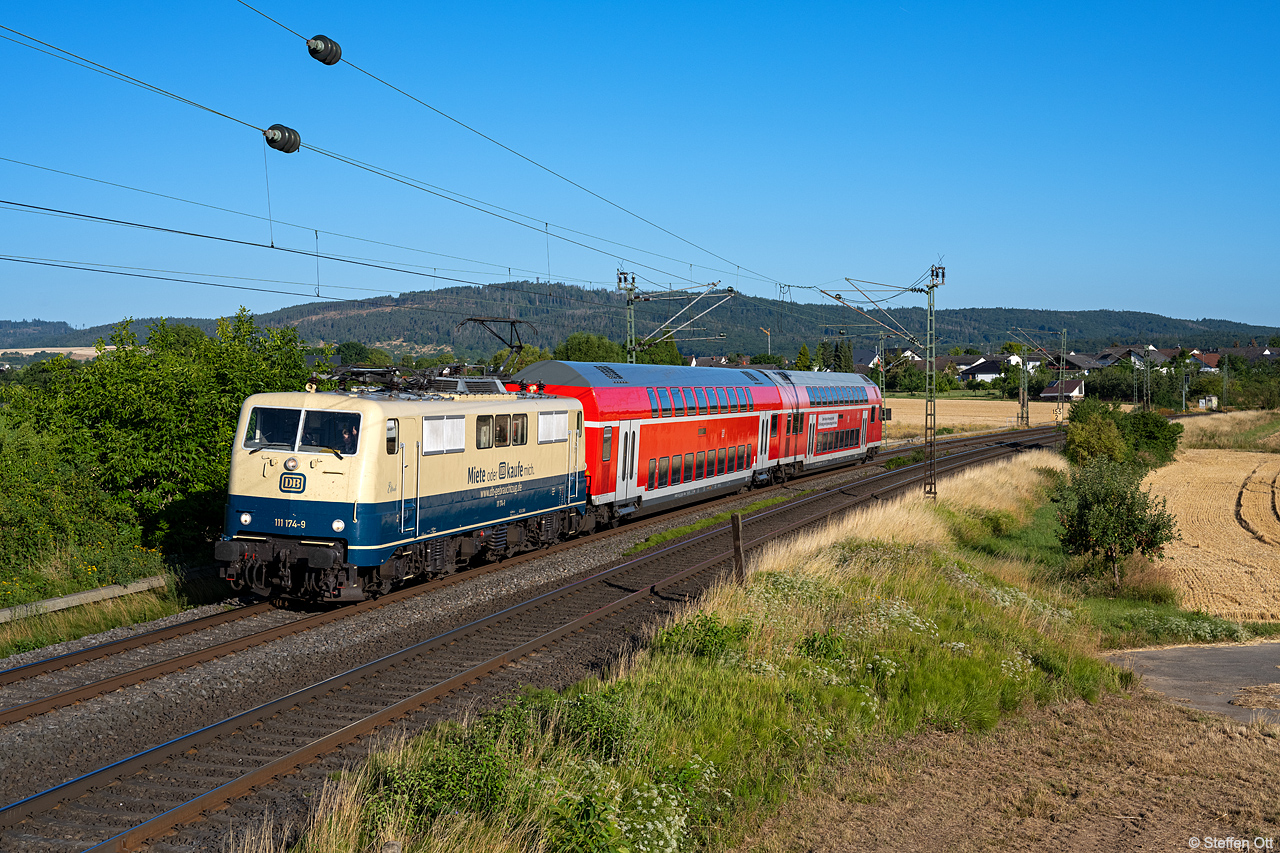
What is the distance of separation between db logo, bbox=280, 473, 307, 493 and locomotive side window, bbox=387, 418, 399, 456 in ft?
4.63

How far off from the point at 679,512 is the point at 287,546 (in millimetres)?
16036

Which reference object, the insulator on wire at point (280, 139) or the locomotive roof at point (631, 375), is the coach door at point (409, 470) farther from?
the locomotive roof at point (631, 375)

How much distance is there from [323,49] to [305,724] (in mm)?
9189

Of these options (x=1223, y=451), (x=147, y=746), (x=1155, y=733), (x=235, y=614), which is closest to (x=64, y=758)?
(x=147, y=746)

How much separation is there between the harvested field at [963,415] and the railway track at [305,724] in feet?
205

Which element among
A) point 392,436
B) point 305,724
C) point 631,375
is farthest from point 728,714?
point 631,375

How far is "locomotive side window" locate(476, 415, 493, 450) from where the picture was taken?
1781 cm

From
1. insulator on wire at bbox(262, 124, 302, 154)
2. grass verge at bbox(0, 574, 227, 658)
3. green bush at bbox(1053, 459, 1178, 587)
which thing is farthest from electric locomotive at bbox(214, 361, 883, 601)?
green bush at bbox(1053, 459, 1178, 587)

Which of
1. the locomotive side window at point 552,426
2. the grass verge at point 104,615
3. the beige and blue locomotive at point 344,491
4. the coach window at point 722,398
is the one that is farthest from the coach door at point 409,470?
the coach window at point 722,398

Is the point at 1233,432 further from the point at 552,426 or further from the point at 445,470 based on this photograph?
the point at 445,470

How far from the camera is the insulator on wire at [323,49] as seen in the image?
43.7 ft

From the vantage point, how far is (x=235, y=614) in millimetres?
15094

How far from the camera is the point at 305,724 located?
34.2 ft

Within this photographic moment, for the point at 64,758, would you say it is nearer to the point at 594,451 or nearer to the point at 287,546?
the point at 287,546
